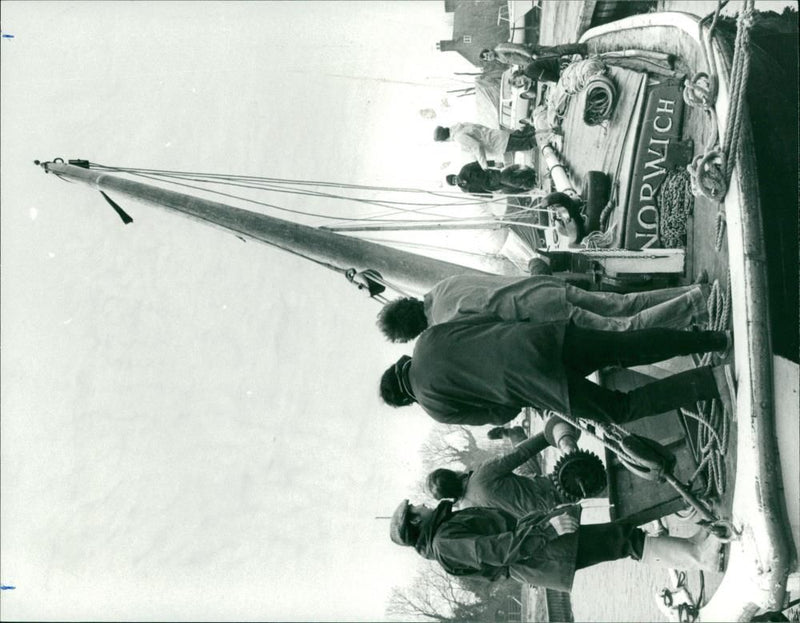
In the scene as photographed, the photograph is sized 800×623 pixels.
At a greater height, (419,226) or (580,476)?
(419,226)

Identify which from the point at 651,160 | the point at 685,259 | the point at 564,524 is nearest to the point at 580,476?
the point at 564,524

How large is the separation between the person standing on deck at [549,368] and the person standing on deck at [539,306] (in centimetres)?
18

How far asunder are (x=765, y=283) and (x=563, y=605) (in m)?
8.99

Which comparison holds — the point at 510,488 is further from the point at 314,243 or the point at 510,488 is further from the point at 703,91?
the point at 703,91

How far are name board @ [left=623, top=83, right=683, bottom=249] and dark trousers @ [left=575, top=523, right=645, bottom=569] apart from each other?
2.47 m

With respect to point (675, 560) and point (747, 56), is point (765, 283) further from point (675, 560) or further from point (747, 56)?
point (675, 560)

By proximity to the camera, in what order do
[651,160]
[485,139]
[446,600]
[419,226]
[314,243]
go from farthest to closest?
[446,600] < [485,139] < [419,226] < [314,243] < [651,160]

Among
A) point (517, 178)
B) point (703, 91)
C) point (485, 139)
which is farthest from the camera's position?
point (485, 139)

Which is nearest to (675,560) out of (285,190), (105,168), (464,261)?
(285,190)

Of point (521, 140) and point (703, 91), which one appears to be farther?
point (521, 140)

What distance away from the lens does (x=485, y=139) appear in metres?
10.7

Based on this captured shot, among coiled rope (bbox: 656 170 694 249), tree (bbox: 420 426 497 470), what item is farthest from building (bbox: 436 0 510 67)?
coiled rope (bbox: 656 170 694 249)

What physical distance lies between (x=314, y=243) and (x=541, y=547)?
3269mm

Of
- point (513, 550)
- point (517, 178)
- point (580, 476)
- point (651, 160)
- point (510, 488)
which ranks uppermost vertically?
point (517, 178)
